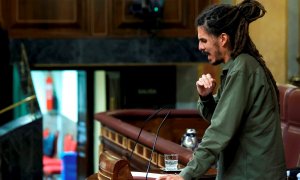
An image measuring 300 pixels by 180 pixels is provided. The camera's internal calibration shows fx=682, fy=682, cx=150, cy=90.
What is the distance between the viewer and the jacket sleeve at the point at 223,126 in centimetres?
201

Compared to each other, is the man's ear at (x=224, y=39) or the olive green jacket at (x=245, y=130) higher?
the man's ear at (x=224, y=39)

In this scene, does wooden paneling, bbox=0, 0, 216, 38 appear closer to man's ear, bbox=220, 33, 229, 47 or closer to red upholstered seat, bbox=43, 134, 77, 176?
red upholstered seat, bbox=43, 134, 77, 176

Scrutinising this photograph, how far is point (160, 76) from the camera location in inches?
298

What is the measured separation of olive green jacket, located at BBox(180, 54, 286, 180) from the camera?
6.61 feet

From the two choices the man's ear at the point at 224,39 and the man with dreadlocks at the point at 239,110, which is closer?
the man with dreadlocks at the point at 239,110

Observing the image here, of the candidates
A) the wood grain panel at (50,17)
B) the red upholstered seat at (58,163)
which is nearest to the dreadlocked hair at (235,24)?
the wood grain panel at (50,17)

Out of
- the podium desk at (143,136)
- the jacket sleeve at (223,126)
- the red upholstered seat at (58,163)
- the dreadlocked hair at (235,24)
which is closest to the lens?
the jacket sleeve at (223,126)

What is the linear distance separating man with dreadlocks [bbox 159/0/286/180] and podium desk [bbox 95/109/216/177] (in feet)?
2.21

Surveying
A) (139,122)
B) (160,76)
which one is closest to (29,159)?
(139,122)

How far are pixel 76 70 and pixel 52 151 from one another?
7.84 feet

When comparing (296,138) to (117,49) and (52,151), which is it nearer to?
(117,49)

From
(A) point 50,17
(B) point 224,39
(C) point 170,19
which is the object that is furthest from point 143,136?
(A) point 50,17

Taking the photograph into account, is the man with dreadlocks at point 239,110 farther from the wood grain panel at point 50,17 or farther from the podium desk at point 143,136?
the wood grain panel at point 50,17

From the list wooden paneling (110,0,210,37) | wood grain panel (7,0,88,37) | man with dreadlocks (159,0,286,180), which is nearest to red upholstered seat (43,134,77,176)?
wood grain panel (7,0,88,37)
